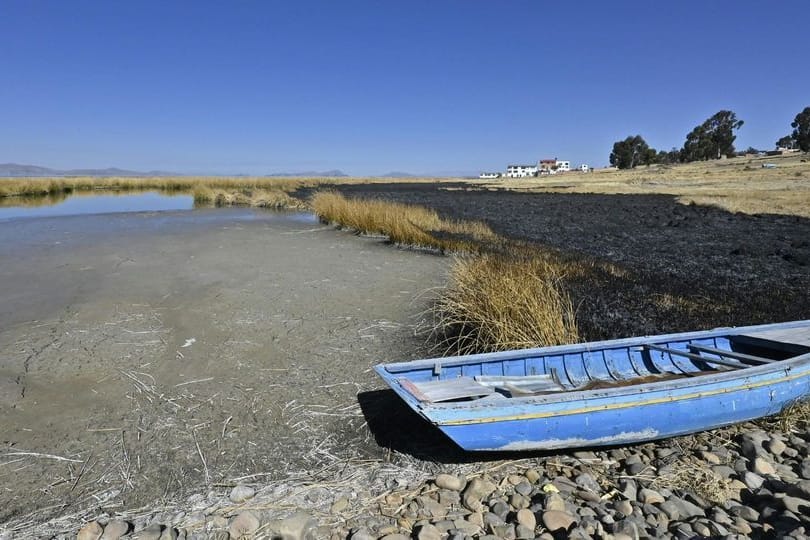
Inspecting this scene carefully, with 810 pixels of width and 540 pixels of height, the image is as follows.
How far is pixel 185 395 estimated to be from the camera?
482 cm

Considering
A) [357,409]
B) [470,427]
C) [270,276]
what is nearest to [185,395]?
[357,409]

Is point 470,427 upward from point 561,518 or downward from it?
upward

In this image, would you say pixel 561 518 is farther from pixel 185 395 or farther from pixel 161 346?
pixel 161 346

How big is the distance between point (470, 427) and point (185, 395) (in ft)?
10.2

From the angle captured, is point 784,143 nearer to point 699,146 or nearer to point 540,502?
point 699,146

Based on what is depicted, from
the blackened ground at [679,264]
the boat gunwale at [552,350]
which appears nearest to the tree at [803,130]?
→ the blackened ground at [679,264]

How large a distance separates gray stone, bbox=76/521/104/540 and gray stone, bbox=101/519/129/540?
0.03 meters

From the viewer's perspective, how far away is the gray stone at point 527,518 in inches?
117

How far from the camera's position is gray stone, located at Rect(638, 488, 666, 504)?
10.3 ft

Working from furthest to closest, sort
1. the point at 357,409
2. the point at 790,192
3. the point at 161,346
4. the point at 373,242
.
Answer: the point at 790,192, the point at 373,242, the point at 161,346, the point at 357,409

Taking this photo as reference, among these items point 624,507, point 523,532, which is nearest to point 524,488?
point 523,532

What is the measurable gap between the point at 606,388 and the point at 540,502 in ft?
3.62

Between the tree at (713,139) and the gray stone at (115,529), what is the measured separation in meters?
90.3

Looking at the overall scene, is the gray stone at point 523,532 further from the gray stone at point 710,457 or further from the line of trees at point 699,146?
the line of trees at point 699,146
